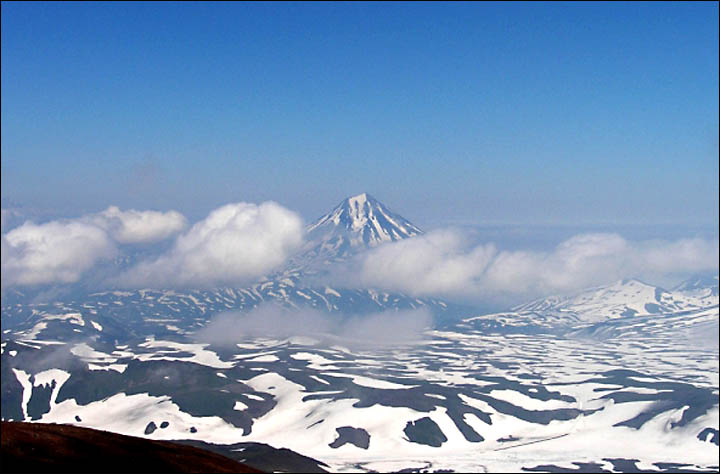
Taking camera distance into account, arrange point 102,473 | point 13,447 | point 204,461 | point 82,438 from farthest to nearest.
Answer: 1. point 204,461
2. point 82,438
3. point 102,473
4. point 13,447

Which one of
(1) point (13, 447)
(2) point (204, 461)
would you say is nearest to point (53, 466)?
(1) point (13, 447)

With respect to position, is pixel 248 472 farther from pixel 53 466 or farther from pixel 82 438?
pixel 53 466

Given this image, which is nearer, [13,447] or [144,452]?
[13,447]

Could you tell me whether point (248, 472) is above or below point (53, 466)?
below

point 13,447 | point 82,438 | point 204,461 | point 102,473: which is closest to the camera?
point 13,447

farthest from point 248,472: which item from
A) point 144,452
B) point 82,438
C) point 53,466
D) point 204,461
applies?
point 53,466

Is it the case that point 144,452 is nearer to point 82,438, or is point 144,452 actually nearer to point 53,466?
point 82,438
